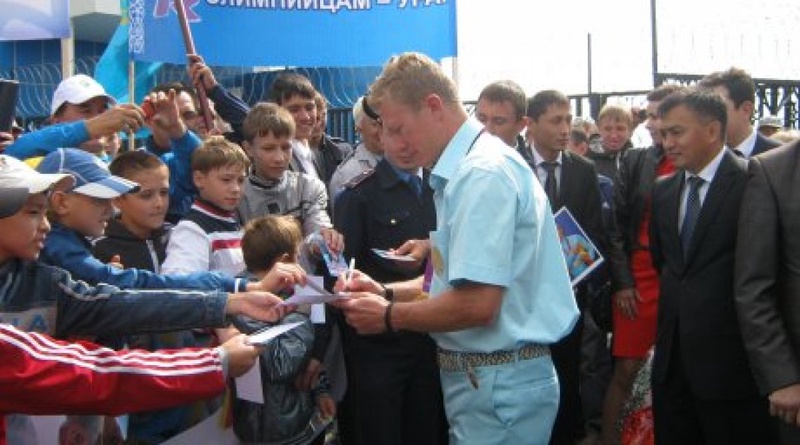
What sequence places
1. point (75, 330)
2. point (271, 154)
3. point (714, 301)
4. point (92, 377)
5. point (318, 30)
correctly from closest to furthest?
point (92, 377) < point (75, 330) < point (714, 301) < point (271, 154) < point (318, 30)

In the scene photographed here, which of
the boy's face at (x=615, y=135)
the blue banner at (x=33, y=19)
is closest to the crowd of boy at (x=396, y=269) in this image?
the blue banner at (x=33, y=19)

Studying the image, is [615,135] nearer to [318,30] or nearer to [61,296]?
[318,30]

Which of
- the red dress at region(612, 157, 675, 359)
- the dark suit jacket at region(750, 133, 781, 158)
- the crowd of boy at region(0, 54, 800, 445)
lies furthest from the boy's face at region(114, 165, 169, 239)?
the dark suit jacket at region(750, 133, 781, 158)

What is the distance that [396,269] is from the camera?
13.7 ft

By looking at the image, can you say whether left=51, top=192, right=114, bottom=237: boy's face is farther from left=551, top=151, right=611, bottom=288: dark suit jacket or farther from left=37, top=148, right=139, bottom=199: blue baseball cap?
left=551, top=151, right=611, bottom=288: dark suit jacket

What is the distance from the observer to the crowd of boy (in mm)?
2662

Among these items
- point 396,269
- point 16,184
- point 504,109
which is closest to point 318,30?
point 504,109

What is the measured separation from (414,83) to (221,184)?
155 centimetres

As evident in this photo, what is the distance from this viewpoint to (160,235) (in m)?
4.07

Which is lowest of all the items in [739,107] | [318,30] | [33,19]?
A: [739,107]

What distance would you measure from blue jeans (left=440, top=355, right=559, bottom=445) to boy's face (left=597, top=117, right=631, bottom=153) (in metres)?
5.20

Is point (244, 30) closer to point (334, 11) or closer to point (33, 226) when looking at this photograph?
point (334, 11)

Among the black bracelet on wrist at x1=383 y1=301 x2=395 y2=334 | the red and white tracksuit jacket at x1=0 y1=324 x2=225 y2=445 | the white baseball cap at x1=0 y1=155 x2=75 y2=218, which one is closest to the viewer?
the red and white tracksuit jacket at x1=0 y1=324 x2=225 y2=445

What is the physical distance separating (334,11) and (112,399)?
4970 millimetres
